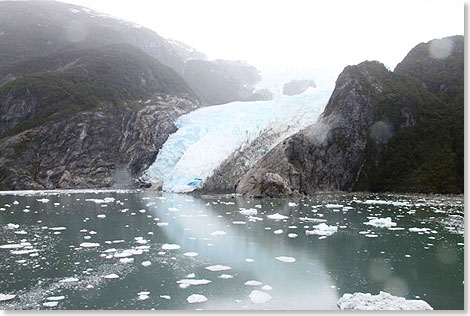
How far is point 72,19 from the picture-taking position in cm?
11956

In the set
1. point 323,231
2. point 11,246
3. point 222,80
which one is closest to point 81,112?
point 11,246

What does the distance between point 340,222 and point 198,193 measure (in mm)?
20731

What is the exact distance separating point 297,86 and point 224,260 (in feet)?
311

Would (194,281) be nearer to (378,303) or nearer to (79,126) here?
(378,303)

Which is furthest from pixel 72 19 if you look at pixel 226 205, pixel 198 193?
pixel 226 205

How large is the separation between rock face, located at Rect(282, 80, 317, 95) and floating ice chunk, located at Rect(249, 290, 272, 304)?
91.3 meters

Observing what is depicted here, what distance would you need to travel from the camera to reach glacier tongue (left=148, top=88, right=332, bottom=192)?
1617 inches

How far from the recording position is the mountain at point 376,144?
3356cm

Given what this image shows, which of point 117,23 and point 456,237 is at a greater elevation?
point 117,23

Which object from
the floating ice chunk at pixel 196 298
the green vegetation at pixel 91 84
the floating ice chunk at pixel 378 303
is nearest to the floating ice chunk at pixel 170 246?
the floating ice chunk at pixel 196 298

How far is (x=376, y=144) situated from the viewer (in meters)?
38.3

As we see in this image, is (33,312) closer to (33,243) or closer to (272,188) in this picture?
(33,243)

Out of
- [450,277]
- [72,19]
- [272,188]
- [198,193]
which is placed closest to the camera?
[450,277]

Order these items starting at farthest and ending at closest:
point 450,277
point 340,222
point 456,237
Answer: point 340,222, point 456,237, point 450,277
